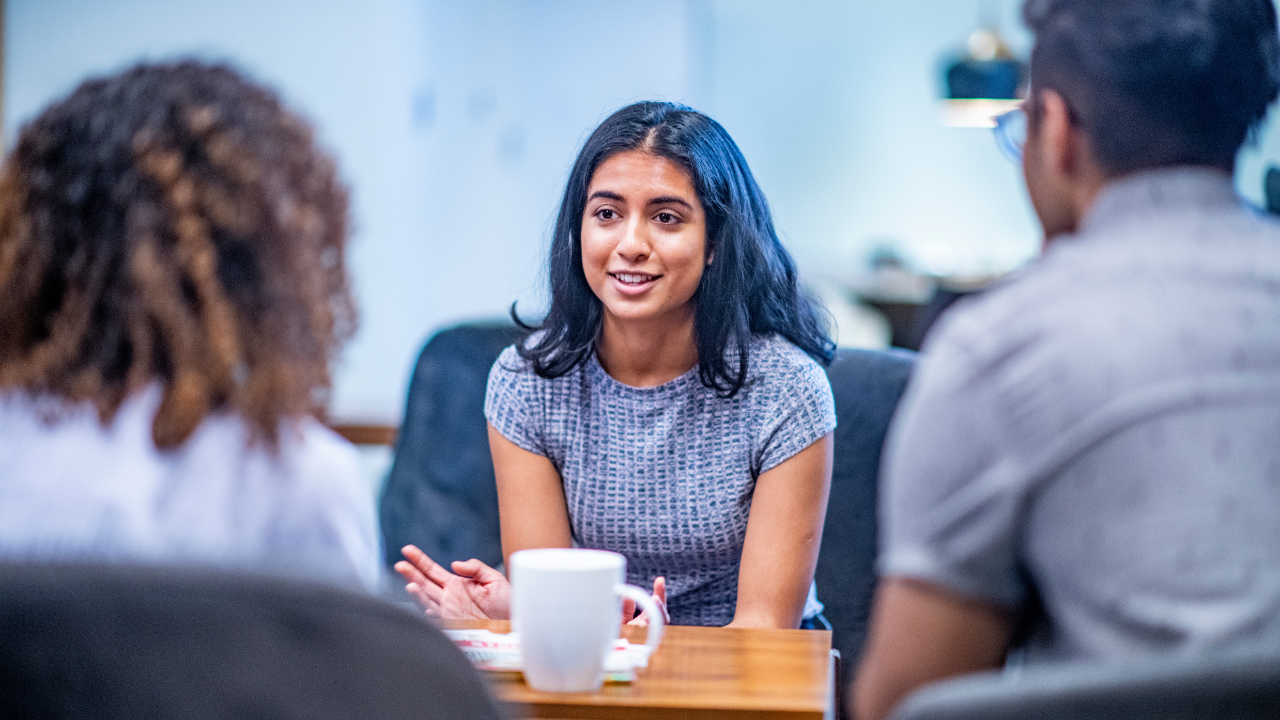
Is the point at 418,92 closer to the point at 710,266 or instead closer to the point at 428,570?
the point at 710,266

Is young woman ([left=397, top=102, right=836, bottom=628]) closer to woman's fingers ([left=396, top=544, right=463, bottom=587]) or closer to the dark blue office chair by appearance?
the dark blue office chair

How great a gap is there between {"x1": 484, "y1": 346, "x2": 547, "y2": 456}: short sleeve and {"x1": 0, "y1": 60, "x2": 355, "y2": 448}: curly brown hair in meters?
0.75

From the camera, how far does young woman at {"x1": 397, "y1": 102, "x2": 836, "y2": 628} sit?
4.84 feet

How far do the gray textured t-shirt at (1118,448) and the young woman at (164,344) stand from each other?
1.31 feet

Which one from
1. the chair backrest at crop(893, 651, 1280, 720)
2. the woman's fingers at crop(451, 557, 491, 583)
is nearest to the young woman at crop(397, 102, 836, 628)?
the woman's fingers at crop(451, 557, 491, 583)

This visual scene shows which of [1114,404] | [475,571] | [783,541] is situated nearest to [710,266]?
[783,541]

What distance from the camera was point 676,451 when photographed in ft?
4.94

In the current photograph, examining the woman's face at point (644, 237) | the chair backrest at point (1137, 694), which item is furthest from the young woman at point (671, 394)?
the chair backrest at point (1137, 694)

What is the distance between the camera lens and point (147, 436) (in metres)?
0.73

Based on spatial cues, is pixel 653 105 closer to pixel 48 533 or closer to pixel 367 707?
pixel 48 533

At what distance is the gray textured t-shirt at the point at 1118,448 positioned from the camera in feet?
2.11

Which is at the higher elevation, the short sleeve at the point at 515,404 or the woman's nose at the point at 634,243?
the woman's nose at the point at 634,243

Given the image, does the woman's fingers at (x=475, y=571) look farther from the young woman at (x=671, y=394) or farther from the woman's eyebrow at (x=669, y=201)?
the woman's eyebrow at (x=669, y=201)

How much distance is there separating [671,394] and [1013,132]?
0.75 m
